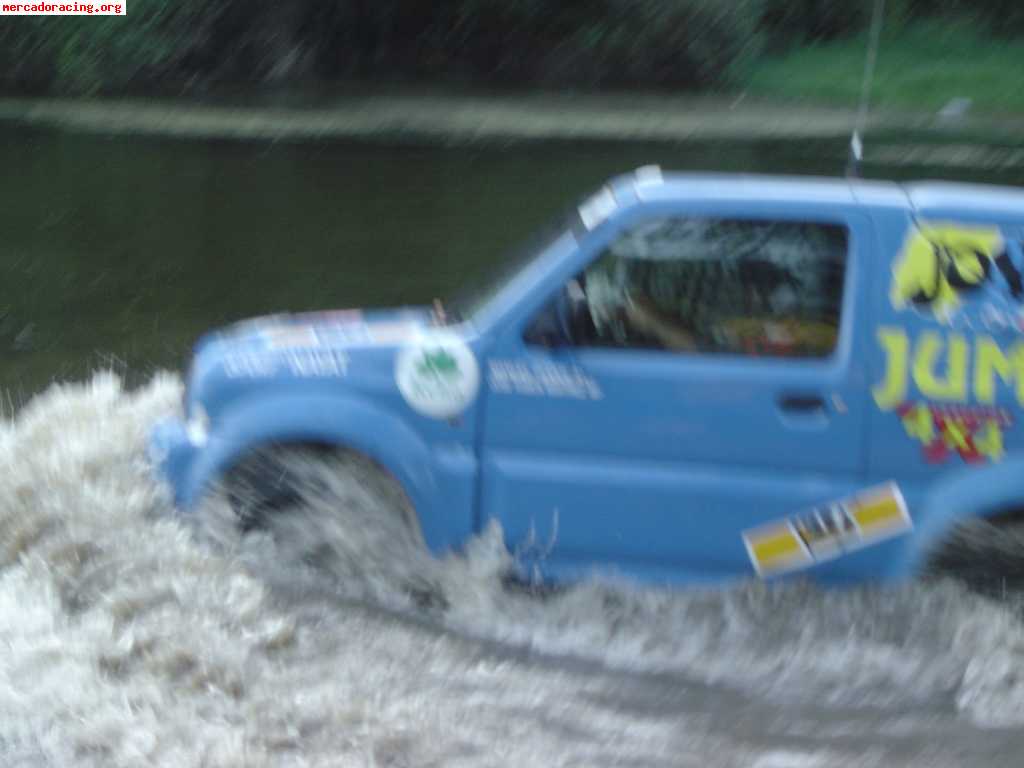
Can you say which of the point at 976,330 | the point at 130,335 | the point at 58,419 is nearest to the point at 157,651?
the point at 58,419

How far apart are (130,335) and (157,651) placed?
5456 mm

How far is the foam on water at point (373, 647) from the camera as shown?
4.22 metres

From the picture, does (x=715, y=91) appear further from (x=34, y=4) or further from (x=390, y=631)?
(x=390, y=631)

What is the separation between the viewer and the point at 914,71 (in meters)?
26.5

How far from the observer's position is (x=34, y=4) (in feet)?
81.6

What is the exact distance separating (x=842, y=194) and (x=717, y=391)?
0.83m

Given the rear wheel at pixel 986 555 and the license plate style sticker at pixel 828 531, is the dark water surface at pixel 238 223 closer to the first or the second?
the license plate style sticker at pixel 828 531

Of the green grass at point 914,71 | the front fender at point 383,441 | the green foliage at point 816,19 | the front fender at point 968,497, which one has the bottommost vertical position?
the front fender at point 968,497

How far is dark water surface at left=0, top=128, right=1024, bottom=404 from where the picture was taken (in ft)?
33.0

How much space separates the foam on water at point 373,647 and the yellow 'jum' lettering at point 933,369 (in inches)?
27.7

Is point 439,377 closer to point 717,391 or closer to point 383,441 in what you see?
point 383,441

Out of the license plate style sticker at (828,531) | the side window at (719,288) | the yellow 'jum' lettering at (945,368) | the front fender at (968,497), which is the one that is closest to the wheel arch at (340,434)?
the side window at (719,288)

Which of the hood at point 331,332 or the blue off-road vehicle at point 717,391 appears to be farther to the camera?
the hood at point 331,332

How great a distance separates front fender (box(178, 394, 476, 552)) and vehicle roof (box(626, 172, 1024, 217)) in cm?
120
